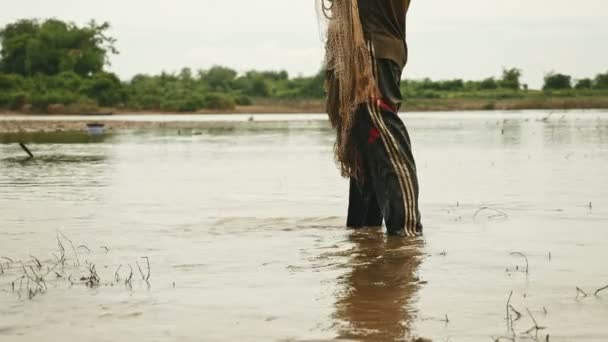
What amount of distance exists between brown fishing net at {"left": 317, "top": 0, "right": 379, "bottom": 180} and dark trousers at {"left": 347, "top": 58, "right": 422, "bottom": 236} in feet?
0.27

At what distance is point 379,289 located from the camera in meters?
4.41

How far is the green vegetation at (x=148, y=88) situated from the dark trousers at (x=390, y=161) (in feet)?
181

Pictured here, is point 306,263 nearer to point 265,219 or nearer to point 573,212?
point 265,219

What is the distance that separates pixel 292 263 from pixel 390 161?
1174 millimetres

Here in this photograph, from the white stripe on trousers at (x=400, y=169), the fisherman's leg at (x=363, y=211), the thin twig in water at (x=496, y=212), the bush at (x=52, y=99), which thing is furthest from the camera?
the bush at (x=52, y=99)

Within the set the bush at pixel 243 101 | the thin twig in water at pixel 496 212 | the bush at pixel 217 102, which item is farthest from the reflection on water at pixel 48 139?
the bush at pixel 243 101

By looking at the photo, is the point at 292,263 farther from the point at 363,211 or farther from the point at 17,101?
the point at 17,101

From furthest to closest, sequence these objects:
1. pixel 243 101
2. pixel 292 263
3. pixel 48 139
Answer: pixel 243 101 → pixel 48 139 → pixel 292 263

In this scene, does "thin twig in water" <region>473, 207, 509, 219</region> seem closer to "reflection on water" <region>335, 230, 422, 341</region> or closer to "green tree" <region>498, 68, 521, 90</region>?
"reflection on water" <region>335, 230, 422, 341</region>

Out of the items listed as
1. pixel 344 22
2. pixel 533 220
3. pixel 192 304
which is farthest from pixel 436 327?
pixel 533 220

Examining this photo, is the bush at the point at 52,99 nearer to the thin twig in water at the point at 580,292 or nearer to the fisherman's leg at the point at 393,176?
the fisherman's leg at the point at 393,176

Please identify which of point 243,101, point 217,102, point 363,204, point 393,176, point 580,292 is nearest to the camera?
point 580,292

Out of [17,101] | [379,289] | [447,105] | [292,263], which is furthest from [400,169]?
[447,105]

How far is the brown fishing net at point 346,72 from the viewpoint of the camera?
5.97 m
